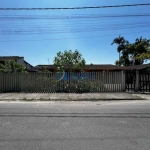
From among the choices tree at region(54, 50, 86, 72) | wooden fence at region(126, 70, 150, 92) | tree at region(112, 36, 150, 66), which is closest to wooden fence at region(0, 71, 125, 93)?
wooden fence at region(126, 70, 150, 92)

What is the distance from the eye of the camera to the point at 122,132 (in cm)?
546

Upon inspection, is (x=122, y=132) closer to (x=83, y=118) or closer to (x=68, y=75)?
(x=83, y=118)

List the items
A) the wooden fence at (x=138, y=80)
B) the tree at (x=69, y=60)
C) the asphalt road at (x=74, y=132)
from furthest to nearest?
the tree at (x=69, y=60)
the wooden fence at (x=138, y=80)
the asphalt road at (x=74, y=132)

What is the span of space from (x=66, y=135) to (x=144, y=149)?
6.42ft

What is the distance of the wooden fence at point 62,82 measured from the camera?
16.6 meters

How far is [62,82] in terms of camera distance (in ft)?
54.8

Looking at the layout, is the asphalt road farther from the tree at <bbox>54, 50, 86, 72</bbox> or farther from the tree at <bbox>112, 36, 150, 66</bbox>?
the tree at <bbox>112, 36, 150, 66</bbox>

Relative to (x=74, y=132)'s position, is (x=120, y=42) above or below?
above

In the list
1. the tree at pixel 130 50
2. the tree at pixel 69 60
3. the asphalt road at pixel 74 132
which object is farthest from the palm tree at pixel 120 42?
the asphalt road at pixel 74 132

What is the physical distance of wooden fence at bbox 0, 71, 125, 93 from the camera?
16.6 metres

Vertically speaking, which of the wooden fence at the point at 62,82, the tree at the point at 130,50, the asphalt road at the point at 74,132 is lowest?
the asphalt road at the point at 74,132

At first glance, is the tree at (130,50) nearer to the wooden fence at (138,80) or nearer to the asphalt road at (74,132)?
the wooden fence at (138,80)

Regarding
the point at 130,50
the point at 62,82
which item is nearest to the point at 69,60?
the point at 62,82

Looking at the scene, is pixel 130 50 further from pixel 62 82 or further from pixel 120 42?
pixel 62 82
